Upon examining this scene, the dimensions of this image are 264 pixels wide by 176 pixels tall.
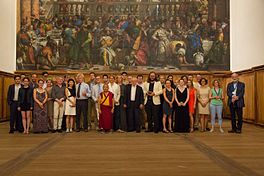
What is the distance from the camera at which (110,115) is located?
41.1 ft

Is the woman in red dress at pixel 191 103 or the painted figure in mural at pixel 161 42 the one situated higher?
the painted figure in mural at pixel 161 42

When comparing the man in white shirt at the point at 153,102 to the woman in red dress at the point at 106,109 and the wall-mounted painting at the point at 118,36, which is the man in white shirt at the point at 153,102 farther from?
the wall-mounted painting at the point at 118,36

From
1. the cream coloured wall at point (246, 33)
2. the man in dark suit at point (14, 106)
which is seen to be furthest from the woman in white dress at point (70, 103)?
the cream coloured wall at point (246, 33)

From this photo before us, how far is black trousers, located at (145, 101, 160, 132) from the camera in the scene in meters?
12.4

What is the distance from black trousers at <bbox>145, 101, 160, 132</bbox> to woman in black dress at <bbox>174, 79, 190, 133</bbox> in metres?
0.58

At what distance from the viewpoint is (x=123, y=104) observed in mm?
12883

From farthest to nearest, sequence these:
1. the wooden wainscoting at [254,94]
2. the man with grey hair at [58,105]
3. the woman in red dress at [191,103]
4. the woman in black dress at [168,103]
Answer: the wooden wainscoting at [254,94] → the woman in red dress at [191,103] → the man with grey hair at [58,105] → the woman in black dress at [168,103]

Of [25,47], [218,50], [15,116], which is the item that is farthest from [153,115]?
[25,47]

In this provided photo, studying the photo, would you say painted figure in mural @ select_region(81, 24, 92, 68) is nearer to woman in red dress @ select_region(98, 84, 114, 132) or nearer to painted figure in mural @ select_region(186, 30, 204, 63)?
painted figure in mural @ select_region(186, 30, 204, 63)

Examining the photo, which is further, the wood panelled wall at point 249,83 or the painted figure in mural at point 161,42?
the painted figure in mural at point 161,42

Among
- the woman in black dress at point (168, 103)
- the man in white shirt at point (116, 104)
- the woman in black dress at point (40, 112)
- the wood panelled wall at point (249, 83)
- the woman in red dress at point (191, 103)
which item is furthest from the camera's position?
the wood panelled wall at point (249, 83)

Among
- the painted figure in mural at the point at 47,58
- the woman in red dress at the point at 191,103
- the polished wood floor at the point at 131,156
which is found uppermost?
the painted figure in mural at the point at 47,58

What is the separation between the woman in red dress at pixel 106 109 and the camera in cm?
1247

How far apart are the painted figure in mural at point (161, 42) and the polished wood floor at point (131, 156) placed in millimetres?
9294
